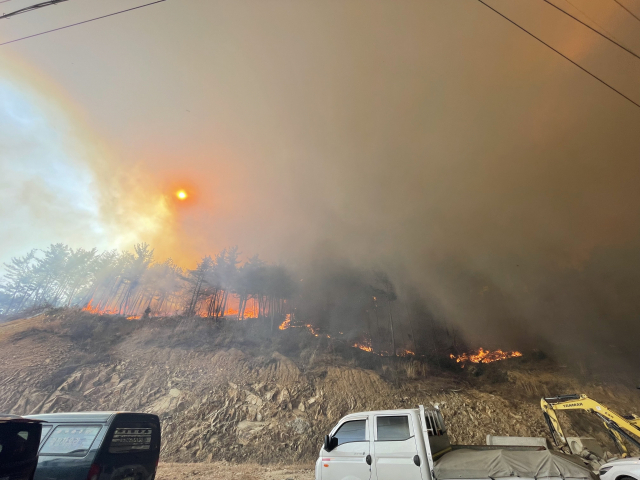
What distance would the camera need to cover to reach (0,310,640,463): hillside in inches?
687

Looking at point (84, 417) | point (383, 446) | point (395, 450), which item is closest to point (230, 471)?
point (84, 417)

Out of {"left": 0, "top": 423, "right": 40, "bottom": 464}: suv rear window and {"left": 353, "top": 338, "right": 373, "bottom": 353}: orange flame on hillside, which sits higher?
{"left": 353, "top": 338, "right": 373, "bottom": 353}: orange flame on hillside

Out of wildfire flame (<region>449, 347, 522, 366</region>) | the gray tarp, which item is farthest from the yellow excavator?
wildfire flame (<region>449, 347, 522, 366</region>)

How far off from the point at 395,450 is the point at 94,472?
→ 6.67 metres

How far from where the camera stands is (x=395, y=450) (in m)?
5.78

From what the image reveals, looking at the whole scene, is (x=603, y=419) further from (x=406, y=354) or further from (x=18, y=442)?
(x=406, y=354)

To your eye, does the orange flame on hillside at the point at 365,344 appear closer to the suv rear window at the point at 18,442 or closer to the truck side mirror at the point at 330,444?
the truck side mirror at the point at 330,444

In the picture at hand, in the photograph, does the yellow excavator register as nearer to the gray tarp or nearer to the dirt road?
the gray tarp

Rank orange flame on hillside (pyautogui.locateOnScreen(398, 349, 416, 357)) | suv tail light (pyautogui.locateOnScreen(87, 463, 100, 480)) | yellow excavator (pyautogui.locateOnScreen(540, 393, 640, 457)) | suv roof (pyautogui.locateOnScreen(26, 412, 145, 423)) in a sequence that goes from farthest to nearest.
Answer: orange flame on hillside (pyautogui.locateOnScreen(398, 349, 416, 357)) → yellow excavator (pyautogui.locateOnScreen(540, 393, 640, 457)) → suv roof (pyautogui.locateOnScreen(26, 412, 145, 423)) → suv tail light (pyautogui.locateOnScreen(87, 463, 100, 480))

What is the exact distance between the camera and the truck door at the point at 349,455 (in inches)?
241

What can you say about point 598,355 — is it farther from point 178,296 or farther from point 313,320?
point 178,296

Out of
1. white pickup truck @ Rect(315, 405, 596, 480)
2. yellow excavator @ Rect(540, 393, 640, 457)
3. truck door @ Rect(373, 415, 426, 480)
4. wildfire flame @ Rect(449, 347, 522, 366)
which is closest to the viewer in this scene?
white pickup truck @ Rect(315, 405, 596, 480)

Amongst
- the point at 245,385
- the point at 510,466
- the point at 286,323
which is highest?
the point at 286,323

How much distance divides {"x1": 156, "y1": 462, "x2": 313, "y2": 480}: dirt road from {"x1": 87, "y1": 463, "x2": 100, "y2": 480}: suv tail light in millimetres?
9036
